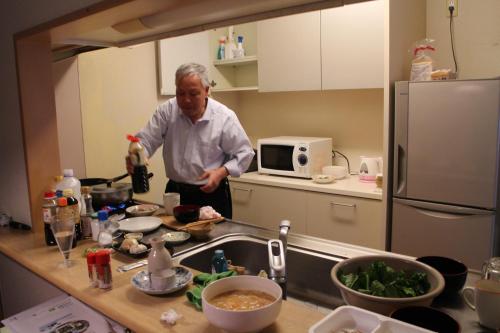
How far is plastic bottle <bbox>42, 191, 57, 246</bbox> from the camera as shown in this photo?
63.0 inches

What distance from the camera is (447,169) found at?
7.88 ft

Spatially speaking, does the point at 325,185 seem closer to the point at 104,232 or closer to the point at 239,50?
the point at 239,50

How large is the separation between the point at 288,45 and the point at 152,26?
6.18 ft

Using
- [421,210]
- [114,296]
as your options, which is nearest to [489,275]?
[114,296]

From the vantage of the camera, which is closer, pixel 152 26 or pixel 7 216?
pixel 152 26

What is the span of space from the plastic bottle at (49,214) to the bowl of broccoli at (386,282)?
1104 mm

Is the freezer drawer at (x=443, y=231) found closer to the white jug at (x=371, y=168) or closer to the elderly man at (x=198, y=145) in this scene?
the white jug at (x=371, y=168)

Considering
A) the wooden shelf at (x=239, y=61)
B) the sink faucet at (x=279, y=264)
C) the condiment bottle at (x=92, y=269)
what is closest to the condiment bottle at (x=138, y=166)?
the condiment bottle at (x=92, y=269)

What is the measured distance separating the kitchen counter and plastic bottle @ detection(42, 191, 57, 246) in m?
1.81

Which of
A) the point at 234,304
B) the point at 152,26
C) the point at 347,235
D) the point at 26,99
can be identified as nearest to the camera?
the point at 234,304

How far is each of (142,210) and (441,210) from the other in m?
1.73

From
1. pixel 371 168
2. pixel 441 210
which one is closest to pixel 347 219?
pixel 371 168

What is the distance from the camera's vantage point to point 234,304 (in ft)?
3.28

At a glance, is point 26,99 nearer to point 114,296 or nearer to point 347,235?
point 114,296
